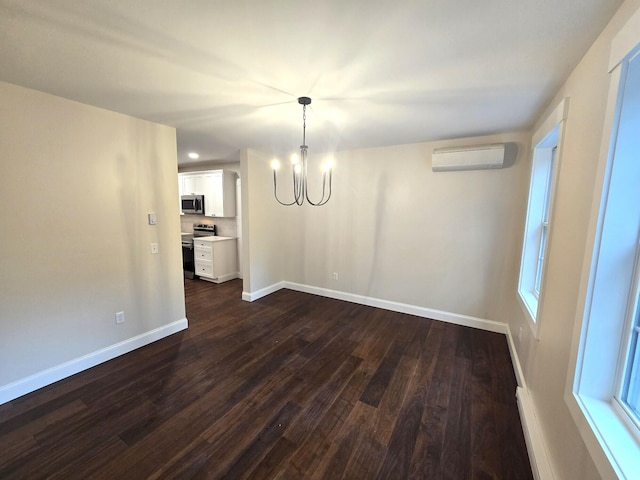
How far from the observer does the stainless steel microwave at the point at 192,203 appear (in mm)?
5384

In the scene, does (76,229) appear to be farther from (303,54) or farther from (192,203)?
(192,203)

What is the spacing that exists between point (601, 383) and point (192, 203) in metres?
5.98

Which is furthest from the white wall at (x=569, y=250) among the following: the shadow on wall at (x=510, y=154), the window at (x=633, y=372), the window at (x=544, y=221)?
the shadow on wall at (x=510, y=154)

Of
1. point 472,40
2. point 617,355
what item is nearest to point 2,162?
point 472,40

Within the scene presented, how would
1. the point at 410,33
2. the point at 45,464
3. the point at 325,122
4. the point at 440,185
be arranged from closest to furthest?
the point at 410,33 → the point at 45,464 → the point at 325,122 → the point at 440,185

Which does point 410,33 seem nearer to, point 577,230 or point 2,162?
point 577,230

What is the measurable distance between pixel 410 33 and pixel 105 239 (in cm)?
296

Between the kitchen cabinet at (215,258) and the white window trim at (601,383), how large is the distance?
495 centimetres

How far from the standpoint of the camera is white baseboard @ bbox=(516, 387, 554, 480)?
145 cm

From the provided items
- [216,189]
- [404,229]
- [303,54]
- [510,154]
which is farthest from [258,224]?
[510,154]

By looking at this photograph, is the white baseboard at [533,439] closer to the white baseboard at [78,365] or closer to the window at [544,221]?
the window at [544,221]

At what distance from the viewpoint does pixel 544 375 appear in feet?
5.46

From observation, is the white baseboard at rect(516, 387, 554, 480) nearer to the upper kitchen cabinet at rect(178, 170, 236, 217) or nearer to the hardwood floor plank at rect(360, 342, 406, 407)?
the hardwood floor plank at rect(360, 342, 406, 407)

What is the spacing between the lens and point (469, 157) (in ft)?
10.0
